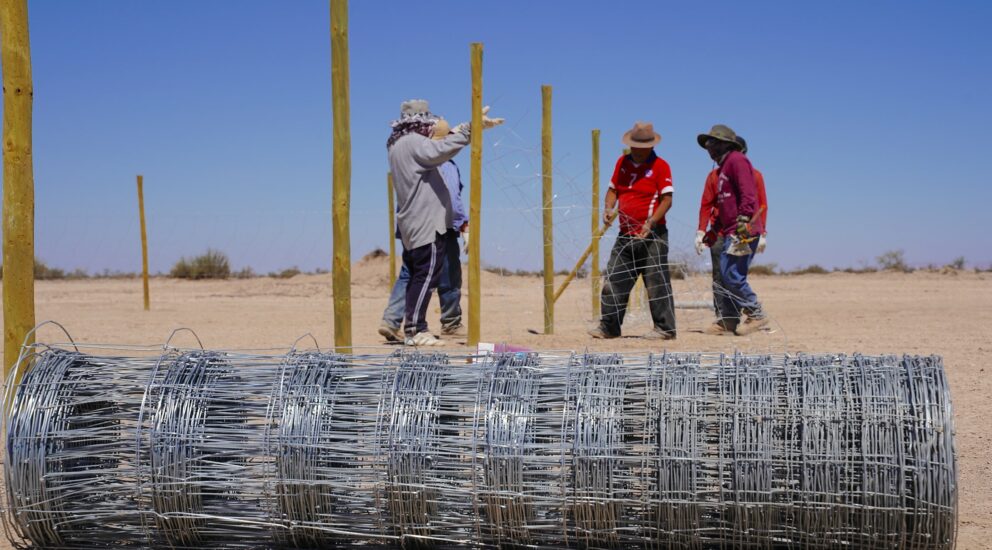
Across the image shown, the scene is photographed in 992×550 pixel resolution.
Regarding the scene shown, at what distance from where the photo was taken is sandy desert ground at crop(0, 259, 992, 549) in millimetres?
6246

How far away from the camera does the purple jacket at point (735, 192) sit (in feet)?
31.9

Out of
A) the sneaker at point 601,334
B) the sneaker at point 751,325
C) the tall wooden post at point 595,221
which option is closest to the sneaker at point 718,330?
the sneaker at point 751,325

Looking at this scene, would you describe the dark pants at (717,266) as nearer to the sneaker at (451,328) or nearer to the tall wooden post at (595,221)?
the tall wooden post at (595,221)

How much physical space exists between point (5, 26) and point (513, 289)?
67.8 ft

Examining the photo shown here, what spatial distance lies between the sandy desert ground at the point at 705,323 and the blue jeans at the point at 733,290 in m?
0.23

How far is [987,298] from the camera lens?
17.0 metres

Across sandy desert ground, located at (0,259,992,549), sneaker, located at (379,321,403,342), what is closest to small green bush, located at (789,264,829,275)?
sandy desert ground, located at (0,259,992,549)

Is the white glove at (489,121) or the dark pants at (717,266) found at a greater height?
the white glove at (489,121)

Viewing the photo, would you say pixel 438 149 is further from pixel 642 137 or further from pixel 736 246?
pixel 736 246

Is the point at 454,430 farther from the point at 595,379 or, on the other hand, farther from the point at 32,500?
the point at 32,500

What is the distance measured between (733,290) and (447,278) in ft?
9.55

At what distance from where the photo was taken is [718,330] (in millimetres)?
10109

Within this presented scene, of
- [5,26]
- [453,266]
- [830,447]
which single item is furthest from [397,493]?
[453,266]

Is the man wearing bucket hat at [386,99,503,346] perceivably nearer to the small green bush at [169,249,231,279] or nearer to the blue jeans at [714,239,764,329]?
the blue jeans at [714,239,764,329]
